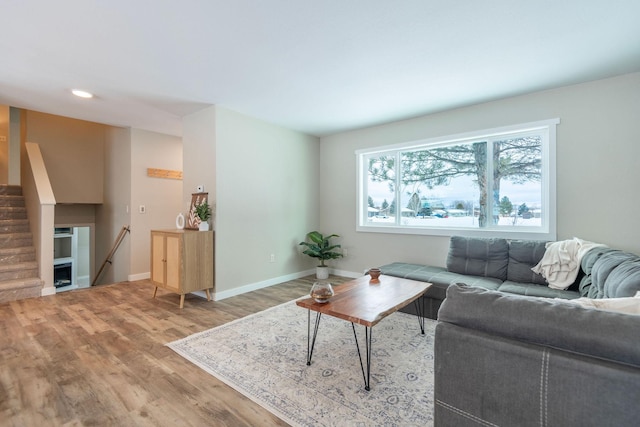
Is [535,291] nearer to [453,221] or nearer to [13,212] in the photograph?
[453,221]

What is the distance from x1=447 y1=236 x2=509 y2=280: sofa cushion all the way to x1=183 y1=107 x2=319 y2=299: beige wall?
2.51 m

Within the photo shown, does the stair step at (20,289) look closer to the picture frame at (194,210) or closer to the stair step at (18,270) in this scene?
the stair step at (18,270)

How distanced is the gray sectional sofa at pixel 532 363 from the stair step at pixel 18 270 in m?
5.32

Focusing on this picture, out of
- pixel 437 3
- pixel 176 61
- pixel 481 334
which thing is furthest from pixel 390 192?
pixel 481 334

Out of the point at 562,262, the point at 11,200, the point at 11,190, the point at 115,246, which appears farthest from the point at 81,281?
the point at 562,262

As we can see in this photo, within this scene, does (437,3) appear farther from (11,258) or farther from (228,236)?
(11,258)

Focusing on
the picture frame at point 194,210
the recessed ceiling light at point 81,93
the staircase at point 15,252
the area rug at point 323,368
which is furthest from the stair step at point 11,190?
the area rug at point 323,368

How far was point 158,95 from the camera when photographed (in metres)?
3.39

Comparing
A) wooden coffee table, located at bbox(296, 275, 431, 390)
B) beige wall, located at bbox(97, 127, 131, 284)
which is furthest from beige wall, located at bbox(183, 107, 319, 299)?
wooden coffee table, located at bbox(296, 275, 431, 390)

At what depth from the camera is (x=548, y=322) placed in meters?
1.03

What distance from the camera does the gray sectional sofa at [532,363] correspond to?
907 millimetres

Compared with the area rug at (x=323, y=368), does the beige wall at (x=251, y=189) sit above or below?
above

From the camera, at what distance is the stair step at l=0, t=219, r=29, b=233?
4.53m

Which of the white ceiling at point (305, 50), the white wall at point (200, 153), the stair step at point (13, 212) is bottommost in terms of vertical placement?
the stair step at point (13, 212)
